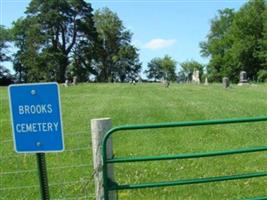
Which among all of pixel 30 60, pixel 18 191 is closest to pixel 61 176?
pixel 18 191

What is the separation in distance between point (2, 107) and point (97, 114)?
606 cm

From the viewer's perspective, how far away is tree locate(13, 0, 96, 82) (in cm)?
8381

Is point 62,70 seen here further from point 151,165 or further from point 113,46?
point 151,165

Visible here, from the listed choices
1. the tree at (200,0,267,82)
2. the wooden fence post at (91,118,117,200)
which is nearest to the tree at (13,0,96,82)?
the tree at (200,0,267,82)

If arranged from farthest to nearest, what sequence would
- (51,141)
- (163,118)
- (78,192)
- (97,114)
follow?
1. (97,114)
2. (163,118)
3. (78,192)
4. (51,141)

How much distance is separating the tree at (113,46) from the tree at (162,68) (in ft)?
65.3

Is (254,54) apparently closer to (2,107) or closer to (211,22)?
(211,22)

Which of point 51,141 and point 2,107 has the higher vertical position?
point 51,141

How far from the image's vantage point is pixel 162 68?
132 m

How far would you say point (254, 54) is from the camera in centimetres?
8669

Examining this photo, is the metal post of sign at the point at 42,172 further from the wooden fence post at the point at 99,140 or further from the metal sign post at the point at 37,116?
the wooden fence post at the point at 99,140

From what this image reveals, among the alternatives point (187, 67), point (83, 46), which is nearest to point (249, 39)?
point (83, 46)

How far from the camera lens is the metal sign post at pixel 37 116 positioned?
16.5 feet

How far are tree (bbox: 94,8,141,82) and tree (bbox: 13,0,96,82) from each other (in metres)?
13.6
